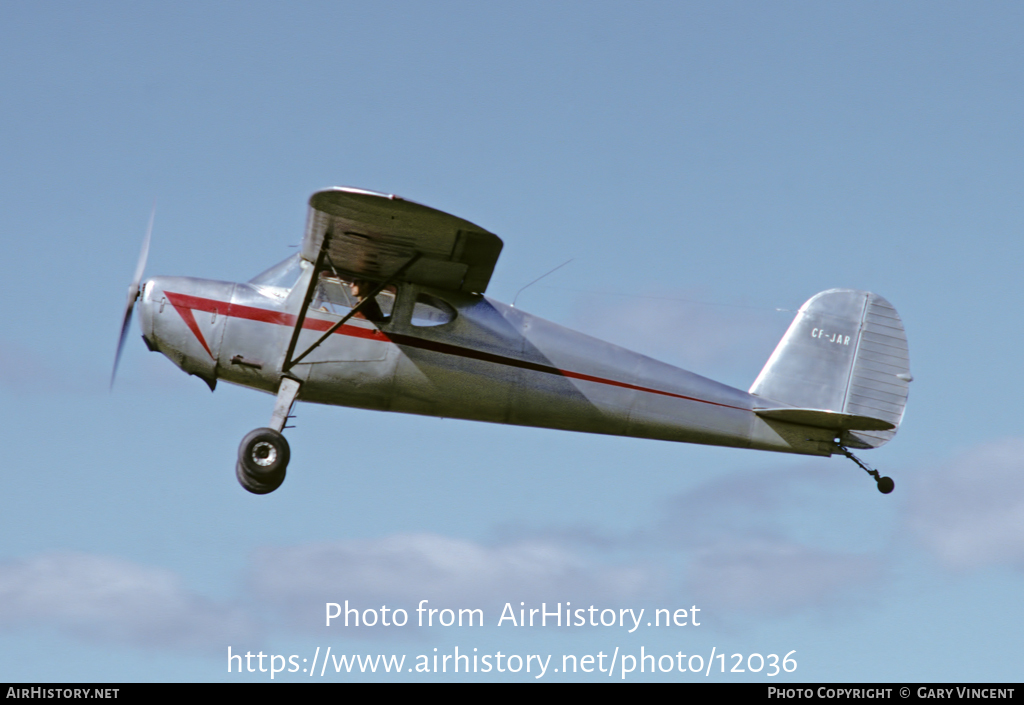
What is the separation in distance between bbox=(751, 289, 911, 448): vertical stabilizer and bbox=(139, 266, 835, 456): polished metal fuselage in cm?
63

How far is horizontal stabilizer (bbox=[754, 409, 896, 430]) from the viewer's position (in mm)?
13086

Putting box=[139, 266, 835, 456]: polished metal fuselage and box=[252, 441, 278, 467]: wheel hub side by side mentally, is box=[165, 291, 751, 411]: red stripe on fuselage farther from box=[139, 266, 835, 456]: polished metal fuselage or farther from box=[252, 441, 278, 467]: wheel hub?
box=[252, 441, 278, 467]: wheel hub

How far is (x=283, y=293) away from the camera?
12.6 m

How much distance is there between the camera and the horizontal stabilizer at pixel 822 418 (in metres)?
13.1

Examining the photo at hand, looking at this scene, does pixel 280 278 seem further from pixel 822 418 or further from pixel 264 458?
pixel 822 418

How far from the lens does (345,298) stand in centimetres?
1263

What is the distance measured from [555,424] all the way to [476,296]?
1529mm

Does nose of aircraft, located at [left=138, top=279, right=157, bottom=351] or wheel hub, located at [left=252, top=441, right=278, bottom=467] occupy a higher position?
nose of aircraft, located at [left=138, top=279, right=157, bottom=351]

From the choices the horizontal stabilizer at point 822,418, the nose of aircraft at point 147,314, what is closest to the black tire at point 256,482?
the nose of aircraft at point 147,314

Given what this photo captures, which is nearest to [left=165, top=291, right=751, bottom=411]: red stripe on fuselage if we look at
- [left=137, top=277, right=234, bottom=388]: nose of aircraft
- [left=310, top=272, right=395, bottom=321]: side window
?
[left=137, top=277, right=234, bottom=388]: nose of aircraft

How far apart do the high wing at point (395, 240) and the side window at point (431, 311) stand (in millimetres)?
161

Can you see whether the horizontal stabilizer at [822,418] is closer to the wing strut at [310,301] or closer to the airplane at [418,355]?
the airplane at [418,355]

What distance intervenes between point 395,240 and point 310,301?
113cm

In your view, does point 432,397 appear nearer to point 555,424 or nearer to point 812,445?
point 555,424
